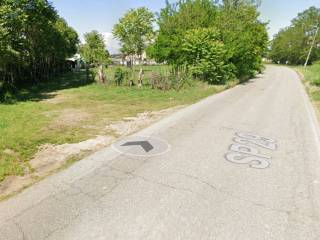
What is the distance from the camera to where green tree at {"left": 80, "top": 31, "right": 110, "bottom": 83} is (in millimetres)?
20972

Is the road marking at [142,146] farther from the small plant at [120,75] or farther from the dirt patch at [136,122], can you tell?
the small plant at [120,75]

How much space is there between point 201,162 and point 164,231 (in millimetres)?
2596

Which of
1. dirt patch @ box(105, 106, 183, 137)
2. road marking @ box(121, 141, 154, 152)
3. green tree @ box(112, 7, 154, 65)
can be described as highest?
green tree @ box(112, 7, 154, 65)

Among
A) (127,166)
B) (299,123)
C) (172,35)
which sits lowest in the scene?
(299,123)

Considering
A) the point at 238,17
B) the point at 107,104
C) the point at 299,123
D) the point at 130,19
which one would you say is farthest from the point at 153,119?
the point at 130,19

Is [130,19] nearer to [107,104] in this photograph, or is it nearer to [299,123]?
[107,104]

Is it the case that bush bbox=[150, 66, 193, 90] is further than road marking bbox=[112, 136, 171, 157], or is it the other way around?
bush bbox=[150, 66, 193, 90]

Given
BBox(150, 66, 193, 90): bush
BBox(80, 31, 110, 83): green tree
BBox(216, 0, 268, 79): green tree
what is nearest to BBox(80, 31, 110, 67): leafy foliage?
BBox(80, 31, 110, 83): green tree

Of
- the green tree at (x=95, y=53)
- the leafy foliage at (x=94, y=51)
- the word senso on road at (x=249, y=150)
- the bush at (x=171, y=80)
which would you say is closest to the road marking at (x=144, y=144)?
the word senso on road at (x=249, y=150)

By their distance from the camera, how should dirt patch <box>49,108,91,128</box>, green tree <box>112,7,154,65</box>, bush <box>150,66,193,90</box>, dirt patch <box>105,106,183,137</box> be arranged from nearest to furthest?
dirt patch <box>105,106,183,137</box> → dirt patch <box>49,108,91,128</box> → bush <box>150,66,193,90</box> → green tree <box>112,7,154,65</box>

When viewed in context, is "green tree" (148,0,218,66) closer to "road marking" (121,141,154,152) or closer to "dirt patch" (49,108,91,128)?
"dirt patch" (49,108,91,128)

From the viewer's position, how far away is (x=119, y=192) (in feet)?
14.6

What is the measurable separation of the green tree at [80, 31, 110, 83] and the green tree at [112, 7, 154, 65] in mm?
3434

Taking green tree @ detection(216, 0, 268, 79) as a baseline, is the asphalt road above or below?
below
